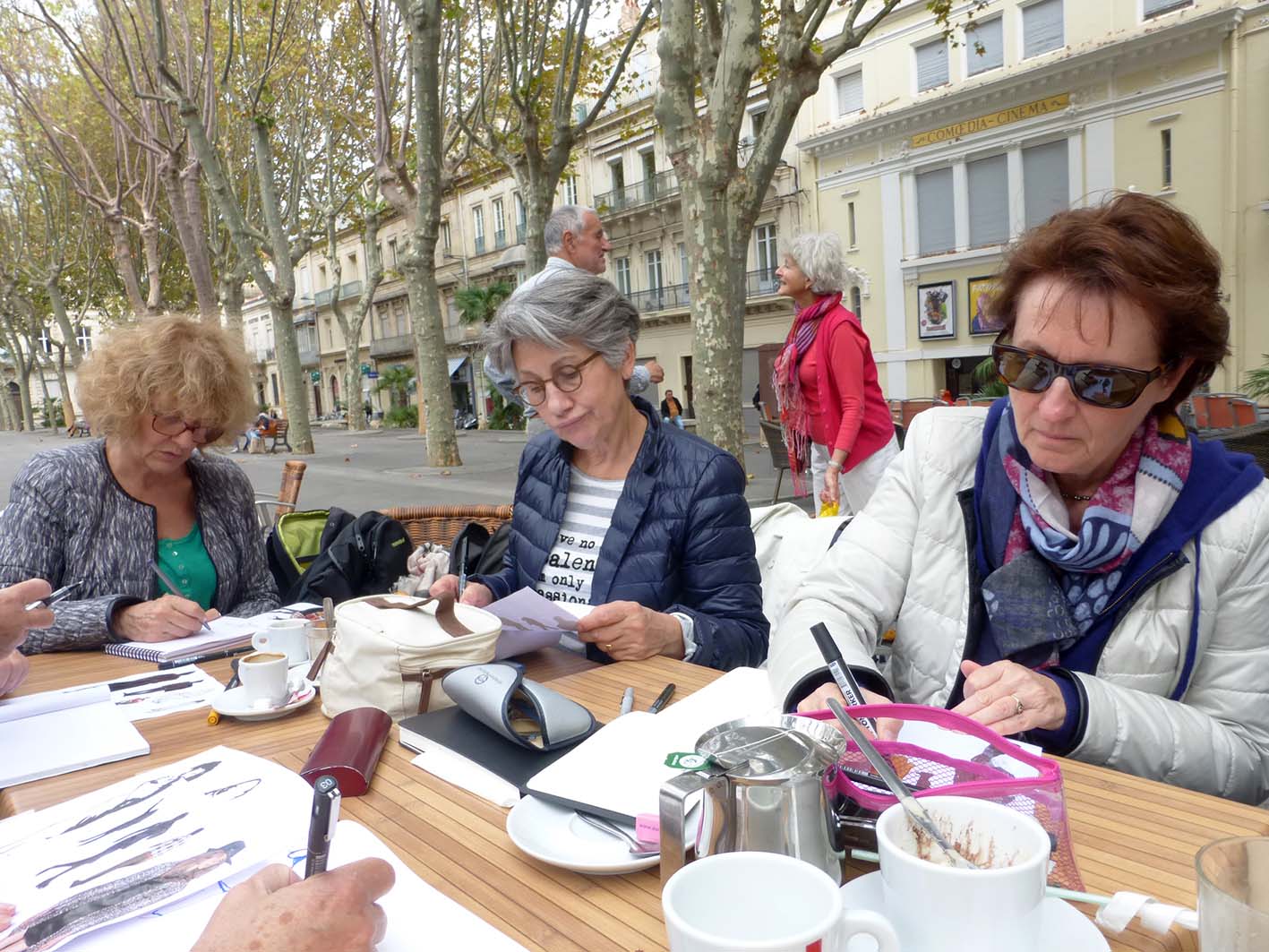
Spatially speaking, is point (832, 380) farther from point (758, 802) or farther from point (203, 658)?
point (758, 802)

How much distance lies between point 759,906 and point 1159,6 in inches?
884

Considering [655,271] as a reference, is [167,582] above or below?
below

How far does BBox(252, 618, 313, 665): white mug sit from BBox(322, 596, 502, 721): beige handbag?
39cm

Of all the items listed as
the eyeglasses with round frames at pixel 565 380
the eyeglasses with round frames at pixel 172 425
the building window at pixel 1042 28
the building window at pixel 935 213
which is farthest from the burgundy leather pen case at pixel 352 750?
the building window at pixel 1042 28

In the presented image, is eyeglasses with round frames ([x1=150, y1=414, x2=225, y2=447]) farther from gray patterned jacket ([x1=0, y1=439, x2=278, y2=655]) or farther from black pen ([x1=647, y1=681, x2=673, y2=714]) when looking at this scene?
black pen ([x1=647, y1=681, x2=673, y2=714])

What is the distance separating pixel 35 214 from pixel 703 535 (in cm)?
3089

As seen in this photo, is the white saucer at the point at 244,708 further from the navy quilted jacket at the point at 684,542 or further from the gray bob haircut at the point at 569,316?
the gray bob haircut at the point at 569,316

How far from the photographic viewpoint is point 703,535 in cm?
234

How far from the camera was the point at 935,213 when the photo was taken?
71.4ft

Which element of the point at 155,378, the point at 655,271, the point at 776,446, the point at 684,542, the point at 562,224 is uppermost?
the point at 655,271

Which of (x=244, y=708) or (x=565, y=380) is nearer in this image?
(x=244, y=708)

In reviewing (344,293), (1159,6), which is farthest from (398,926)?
(344,293)

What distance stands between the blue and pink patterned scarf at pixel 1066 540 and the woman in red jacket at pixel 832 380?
2915 mm

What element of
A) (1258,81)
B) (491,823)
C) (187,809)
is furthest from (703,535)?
(1258,81)
